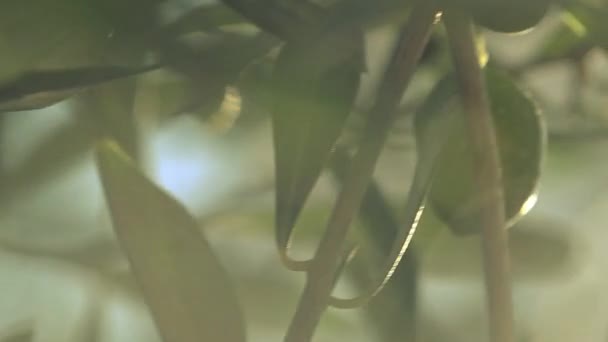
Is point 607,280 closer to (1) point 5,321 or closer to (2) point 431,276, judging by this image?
(2) point 431,276

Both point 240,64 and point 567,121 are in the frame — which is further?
point 567,121

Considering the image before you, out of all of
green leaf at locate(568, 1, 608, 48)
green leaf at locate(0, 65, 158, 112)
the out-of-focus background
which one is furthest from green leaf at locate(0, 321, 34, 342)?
green leaf at locate(568, 1, 608, 48)

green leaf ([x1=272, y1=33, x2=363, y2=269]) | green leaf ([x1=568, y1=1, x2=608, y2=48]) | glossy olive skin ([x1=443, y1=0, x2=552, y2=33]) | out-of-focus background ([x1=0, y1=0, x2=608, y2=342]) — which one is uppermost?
glossy olive skin ([x1=443, y1=0, x2=552, y2=33])

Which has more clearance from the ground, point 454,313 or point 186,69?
point 186,69

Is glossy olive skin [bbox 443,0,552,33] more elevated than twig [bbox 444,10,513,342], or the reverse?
glossy olive skin [bbox 443,0,552,33]

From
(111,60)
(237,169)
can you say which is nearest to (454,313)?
(237,169)

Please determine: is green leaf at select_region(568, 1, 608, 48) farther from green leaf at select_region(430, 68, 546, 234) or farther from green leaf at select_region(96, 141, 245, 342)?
green leaf at select_region(96, 141, 245, 342)

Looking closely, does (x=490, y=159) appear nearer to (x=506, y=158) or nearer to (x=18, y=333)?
(x=506, y=158)
